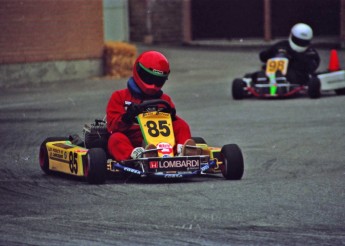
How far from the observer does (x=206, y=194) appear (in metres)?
8.05

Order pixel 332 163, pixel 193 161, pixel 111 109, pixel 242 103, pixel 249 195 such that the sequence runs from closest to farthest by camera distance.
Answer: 1. pixel 249 195
2. pixel 193 161
3. pixel 111 109
4. pixel 332 163
5. pixel 242 103

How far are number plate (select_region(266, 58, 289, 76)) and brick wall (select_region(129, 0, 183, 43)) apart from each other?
42.3 feet

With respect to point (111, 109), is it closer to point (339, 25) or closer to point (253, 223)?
point (253, 223)

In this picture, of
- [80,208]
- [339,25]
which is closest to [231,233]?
[80,208]

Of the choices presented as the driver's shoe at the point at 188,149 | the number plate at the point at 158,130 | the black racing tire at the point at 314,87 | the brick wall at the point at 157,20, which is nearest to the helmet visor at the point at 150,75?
the number plate at the point at 158,130

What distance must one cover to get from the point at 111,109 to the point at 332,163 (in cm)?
221

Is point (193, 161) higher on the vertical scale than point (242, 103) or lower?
higher

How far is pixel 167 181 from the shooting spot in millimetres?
8914

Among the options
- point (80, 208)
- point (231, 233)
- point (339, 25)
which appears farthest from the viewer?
point (339, 25)

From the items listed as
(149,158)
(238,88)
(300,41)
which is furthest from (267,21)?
(149,158)

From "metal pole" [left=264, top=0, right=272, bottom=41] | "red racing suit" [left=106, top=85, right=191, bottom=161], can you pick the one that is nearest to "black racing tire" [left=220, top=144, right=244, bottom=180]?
"red racing suit" [left=106, top=85, right=191, bottom=161]

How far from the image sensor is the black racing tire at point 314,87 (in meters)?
17.4

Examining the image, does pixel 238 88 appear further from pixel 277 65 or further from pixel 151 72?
pixel 151 72

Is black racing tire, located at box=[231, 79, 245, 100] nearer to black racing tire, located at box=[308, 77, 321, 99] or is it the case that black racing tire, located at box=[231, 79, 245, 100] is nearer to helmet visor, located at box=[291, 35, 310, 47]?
black racing tire, located at box=[308, 77, 321, 99]
